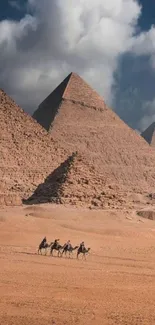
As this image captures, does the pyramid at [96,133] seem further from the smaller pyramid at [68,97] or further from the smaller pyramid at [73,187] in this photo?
the smaller pyramid at [73,187]

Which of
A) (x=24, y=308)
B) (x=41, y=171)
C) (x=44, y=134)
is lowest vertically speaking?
(x=24, y=308)

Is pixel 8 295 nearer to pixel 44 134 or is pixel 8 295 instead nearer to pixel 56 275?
pixel 56 275

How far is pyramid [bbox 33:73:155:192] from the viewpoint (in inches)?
2397

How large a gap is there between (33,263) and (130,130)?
2166 inches

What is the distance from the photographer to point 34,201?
31.0m

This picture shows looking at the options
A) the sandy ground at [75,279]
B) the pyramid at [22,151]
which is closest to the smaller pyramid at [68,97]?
the pyramid at [22,151]

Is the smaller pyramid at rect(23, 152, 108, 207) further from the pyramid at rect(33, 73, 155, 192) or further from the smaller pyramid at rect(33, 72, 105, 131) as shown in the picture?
the smaller pyramid at rect(33, 72, 105, 131)

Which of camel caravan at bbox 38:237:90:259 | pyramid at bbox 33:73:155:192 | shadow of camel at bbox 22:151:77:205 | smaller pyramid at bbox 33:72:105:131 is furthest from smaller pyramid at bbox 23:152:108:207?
smaller pyramid at bbox 33:72:105:131

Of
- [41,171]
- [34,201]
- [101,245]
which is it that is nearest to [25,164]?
[41,171]

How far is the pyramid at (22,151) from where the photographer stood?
3716 cm

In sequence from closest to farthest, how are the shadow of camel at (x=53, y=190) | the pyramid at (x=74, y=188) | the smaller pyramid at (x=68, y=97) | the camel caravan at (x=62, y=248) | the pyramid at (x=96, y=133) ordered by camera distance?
the camel caravan at (x=62, y=248) → the pyramid at (x=74, y=188) → the shadow of camel at (x=53, y=190) → the pyramid at (x=96, y=133) → the smaller pyramid at (x=68, y=97)

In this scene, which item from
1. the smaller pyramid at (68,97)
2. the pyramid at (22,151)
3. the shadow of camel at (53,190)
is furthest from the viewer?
the smaller pyramid at (68,97)

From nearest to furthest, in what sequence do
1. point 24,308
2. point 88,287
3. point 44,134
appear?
1. point 24,308
2. point 88,287
3. point 44,134

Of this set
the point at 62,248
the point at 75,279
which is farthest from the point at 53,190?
the point at 75,279
